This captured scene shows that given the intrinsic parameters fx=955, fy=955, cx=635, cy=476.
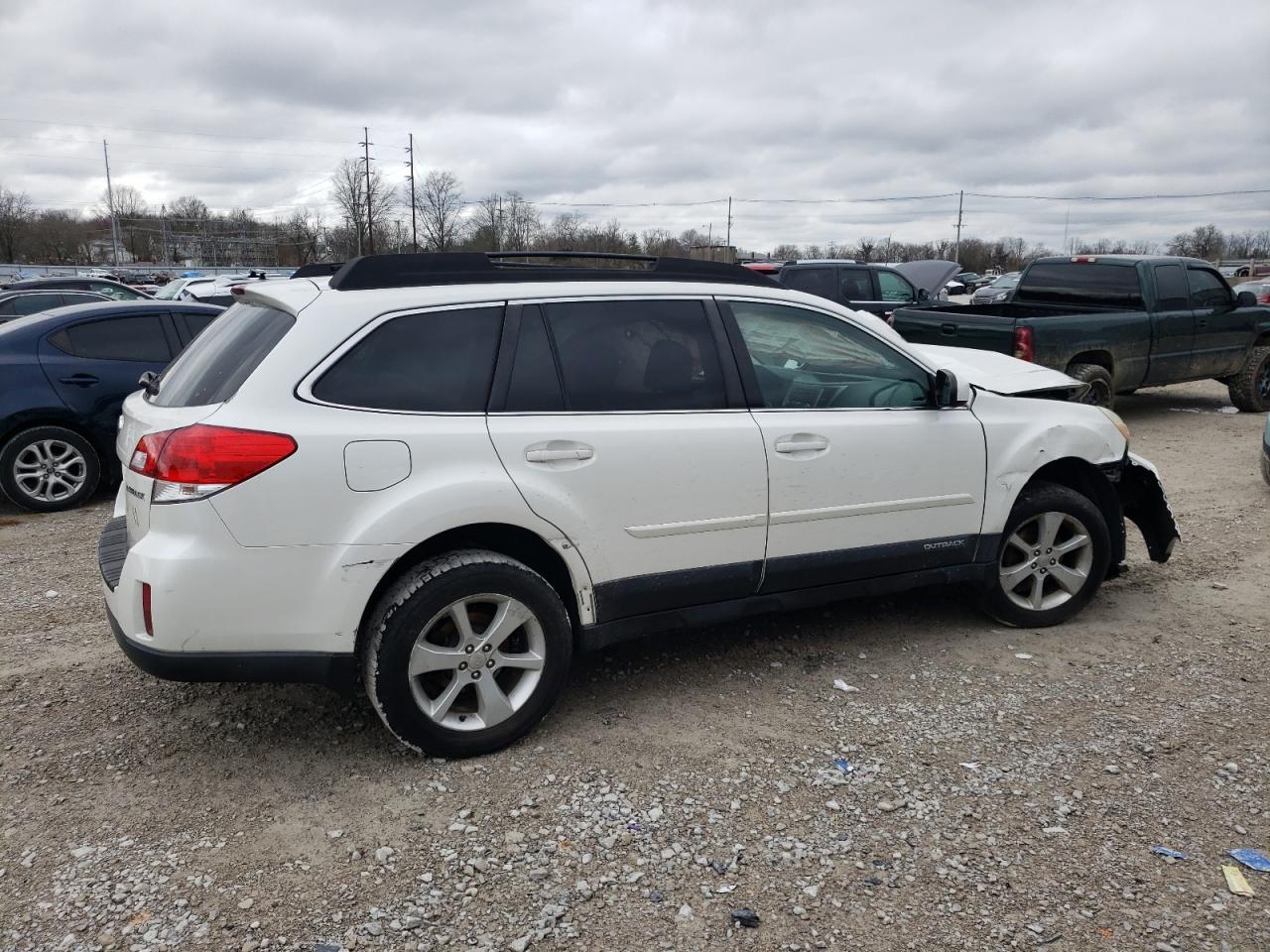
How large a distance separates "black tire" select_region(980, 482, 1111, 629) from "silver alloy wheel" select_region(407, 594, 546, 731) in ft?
7.84

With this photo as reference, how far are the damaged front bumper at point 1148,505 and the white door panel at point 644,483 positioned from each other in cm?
242

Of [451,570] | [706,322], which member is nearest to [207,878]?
[451,570]

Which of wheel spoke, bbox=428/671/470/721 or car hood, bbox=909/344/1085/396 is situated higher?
car hood, bbox=909/344/1085/396

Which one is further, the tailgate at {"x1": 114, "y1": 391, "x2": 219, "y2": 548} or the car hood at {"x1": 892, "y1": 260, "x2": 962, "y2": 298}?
the car hood at {"x1": 892, "y1": 260, "x2": 962, "y2": 298}

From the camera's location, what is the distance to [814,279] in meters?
14.0

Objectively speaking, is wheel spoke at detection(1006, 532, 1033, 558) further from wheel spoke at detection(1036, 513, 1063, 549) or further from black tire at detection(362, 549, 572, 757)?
black tire at detection(362, 549, 572, 757)

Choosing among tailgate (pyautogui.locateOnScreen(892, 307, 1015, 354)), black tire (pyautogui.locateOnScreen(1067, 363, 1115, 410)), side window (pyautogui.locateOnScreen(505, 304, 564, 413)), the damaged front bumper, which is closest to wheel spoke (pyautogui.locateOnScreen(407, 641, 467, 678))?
side window (pyautogui.locateOnScreen(505, 304, 564, 413))

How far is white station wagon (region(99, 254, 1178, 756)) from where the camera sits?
3.11 metres

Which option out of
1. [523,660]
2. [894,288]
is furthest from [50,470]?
[894,288]

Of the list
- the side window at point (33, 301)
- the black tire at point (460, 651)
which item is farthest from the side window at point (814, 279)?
the black tire at point (460, 651)

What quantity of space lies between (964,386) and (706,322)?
1289mm

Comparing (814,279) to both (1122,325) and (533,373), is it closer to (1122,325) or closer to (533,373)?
(1122,325)

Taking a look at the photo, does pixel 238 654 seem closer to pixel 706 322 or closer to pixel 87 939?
pixel 87 939

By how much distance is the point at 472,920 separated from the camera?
2689 mm
